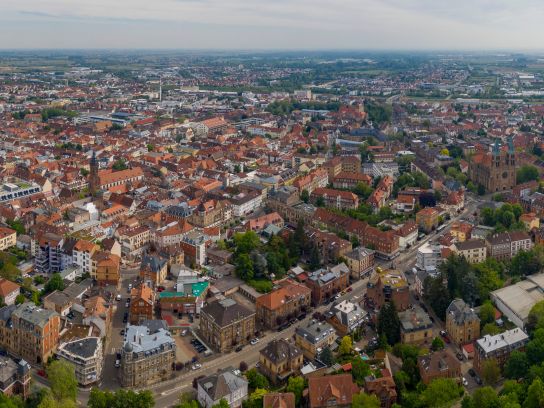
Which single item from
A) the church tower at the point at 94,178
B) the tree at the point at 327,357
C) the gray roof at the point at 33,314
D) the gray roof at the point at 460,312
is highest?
the church tower at the point at 94,178

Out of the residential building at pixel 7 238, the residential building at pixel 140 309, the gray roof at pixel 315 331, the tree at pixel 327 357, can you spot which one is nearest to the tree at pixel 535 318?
the gray roof at pixel 315 331

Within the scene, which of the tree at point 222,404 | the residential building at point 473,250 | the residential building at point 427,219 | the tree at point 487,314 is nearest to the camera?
the tree at point 222,404

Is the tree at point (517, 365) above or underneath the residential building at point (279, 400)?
above

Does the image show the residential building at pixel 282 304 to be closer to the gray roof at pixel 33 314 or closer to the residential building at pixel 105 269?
the residential building at pixel 105 269

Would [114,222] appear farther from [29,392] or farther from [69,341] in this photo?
[29,392]

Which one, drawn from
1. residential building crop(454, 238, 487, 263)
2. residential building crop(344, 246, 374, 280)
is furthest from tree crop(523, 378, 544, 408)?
residential building crop(454, 238, 487, 263)

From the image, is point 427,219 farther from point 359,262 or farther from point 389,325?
point 389,325

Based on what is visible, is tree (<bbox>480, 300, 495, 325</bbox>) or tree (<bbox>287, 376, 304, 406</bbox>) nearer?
tree (<bbox>287, 376, 304, 406</bbox>)

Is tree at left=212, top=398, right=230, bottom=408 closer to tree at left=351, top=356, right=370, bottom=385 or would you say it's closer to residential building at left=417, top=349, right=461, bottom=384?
tree at left=351, top=356, right=370, bottom=385
